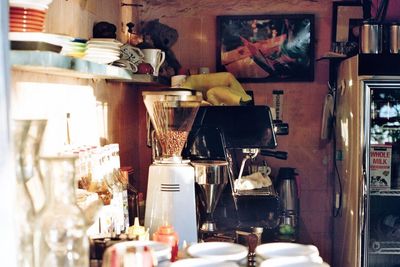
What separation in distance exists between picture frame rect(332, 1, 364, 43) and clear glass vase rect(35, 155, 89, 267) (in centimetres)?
307

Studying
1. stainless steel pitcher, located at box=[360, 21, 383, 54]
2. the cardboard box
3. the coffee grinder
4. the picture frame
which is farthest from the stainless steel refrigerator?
the coffee grinder

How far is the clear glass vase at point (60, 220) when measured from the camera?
152cm

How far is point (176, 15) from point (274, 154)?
4.31ft

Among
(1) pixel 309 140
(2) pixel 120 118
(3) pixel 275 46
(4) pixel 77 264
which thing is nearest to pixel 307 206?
(1) pixel 309 140

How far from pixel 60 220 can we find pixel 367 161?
2385 millimetres

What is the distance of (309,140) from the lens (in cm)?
430

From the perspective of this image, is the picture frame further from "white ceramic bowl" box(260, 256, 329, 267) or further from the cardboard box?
"white ceramic bowl" box(260, 256, 329, 267)

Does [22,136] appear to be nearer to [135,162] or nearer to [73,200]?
[73,200]

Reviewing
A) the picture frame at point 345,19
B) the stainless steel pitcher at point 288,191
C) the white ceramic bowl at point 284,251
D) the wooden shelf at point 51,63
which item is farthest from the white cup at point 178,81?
the white ceramic bowl at point 284,251

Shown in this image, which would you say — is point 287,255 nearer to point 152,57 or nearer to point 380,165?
point 152,57

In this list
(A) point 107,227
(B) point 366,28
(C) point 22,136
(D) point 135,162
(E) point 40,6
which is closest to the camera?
(C) point 22,136

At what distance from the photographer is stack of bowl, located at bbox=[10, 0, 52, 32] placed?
158 centimetres

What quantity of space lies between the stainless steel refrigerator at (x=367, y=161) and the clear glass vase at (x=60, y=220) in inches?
91.2

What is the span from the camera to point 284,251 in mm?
1964
